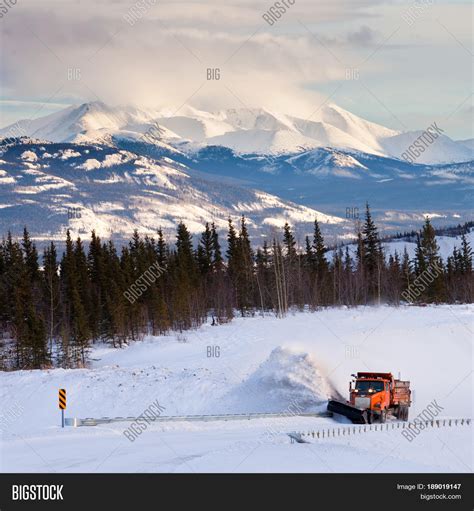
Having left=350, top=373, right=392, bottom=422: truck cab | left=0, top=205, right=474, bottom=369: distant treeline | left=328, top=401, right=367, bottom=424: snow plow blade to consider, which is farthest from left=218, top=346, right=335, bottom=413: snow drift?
left=0, top=205, right=474, bottom=369: distant treeline

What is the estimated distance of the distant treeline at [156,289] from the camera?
229 ft

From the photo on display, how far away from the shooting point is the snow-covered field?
3238 cm

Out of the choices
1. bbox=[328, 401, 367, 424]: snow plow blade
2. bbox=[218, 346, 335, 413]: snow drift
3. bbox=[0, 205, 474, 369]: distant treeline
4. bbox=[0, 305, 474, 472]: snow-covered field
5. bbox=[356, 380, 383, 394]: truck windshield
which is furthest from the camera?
bbox=[0, 205, 474, 369]: distant treeline

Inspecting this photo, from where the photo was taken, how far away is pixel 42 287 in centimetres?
8219

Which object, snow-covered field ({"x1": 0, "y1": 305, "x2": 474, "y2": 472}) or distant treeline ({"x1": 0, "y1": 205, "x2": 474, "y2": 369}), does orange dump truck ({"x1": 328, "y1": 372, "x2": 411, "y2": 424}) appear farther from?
distant treeline ({"x1": 0, "y1": 205, "x2": 474, "y2": 369})

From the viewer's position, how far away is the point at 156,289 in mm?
A: 82125

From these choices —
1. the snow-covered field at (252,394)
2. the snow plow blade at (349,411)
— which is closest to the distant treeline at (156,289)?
the snow-covered field at (252,394)

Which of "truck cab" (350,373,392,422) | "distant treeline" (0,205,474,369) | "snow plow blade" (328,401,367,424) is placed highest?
"distant treeline" (0,205,474,369)

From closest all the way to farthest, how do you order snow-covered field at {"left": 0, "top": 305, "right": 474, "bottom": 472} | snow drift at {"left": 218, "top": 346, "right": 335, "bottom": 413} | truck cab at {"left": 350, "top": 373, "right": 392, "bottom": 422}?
snow-covered field at {"left": 0, "top": 305, "right": 474, "bottom": 472} < truck cab at {"left": 350, "top": 373, "right": 392, "bottom": 422} < snow drift at {"left": 218, "top": 346, "right": 335, "bottom": 413}

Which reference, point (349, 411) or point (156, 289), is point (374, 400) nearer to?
point (349, 411)

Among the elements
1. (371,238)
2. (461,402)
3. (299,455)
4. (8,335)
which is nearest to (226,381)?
(461,402)

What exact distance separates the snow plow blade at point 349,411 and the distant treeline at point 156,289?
27111mm

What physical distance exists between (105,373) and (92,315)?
26886 millimetres

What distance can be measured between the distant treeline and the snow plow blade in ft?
88.9
